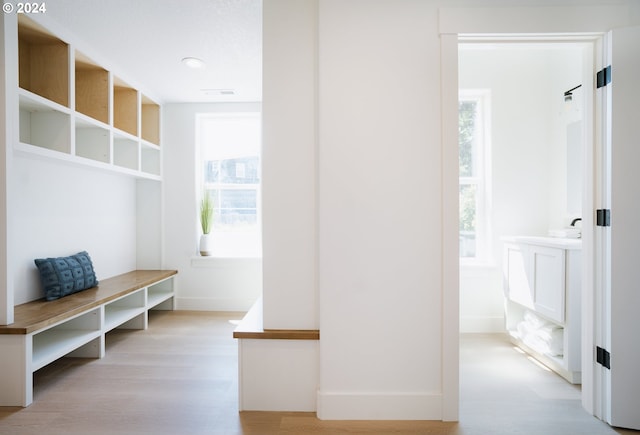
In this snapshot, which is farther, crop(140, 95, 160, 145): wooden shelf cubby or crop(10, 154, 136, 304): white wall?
crop(140, 95, 160, 145): wooden shelf cubby

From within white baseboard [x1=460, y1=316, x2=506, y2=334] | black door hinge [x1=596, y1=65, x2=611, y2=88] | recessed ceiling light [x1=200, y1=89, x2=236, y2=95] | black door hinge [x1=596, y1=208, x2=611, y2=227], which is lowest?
white baseboard [x1=460, y1=316, x2=506, y2=334]

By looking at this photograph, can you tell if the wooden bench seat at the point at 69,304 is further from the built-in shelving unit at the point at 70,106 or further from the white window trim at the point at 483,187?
the white window trim at the point at 483,187

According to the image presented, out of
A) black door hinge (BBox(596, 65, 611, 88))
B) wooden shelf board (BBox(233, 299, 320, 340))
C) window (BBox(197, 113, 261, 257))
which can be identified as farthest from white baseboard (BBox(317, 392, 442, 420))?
window (BBox(197, 113, 261, 257))

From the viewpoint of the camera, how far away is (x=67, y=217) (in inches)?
126

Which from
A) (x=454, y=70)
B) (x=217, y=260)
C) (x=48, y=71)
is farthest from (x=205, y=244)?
(x=454, y=70)

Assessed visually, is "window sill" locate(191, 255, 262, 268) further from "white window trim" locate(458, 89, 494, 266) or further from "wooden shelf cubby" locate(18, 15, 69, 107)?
"white window trim" locate(458, 89, 494, 266)

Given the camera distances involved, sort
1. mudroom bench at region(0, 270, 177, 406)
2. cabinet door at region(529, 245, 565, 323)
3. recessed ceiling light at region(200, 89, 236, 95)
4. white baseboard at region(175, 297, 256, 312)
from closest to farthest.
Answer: mudroom bench at region(0, 270, 177, 406) < cabinet door at region(529, 245, 565, 323) < recessed ceiling light at region(200, 89, 236, 95) < white baseboard at region(175, 297, 256, 312)

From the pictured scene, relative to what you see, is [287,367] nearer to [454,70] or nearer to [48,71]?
[454,70]

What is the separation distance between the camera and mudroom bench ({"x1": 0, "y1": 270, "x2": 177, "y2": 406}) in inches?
84.3

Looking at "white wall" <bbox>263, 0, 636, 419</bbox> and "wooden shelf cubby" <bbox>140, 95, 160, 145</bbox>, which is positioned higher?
"wooden shelf cubby" <bbox>140, 95, 160, 145</bbox>

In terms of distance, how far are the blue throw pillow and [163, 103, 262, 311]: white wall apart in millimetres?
1260

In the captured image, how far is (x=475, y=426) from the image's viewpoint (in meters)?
1.93

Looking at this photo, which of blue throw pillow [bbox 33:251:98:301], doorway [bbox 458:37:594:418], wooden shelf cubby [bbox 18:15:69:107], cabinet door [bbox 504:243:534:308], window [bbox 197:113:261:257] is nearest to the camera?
wooden shelf cubby [bbox 18:15:69:107]

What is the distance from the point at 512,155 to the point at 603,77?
5.16 feet
